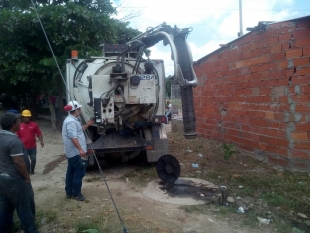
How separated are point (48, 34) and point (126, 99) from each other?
257 inches

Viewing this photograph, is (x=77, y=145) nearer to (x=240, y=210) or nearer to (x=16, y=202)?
(x=16, y=202)

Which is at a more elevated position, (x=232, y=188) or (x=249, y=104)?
(x=249, y=104)

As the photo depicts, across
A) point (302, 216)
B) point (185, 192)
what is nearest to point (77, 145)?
point (185, 192)

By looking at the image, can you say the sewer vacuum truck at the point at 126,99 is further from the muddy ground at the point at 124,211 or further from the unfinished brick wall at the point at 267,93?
the unfinished brick wall at the point at 267,93

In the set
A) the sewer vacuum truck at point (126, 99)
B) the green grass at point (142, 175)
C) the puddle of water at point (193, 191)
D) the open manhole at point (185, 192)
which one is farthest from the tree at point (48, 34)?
the puddle of water at point (193, 191)

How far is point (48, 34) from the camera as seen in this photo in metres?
12.1

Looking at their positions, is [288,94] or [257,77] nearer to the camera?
[288,94]

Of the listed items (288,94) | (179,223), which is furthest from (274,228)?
(288,94)

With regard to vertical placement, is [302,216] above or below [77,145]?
below

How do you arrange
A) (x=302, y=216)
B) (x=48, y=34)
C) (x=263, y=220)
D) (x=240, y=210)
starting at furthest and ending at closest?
1. (x=48, y=34)
2. (x=240, y=210)
3. (x=302, y=216)
4. (x=263, y=220)

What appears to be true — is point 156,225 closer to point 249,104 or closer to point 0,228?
point 0,228

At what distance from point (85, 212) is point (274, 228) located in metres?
2.67

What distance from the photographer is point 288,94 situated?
7070 millimetres

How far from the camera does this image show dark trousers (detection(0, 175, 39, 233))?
13.2 ft
